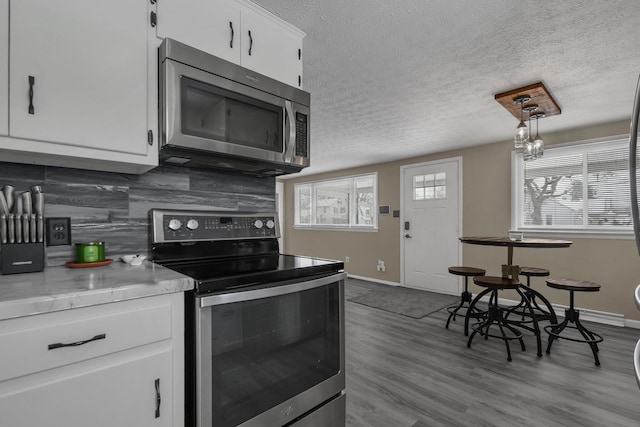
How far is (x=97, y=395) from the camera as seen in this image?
0.94 meters

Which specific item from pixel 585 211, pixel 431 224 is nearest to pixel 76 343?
pixel 585 211

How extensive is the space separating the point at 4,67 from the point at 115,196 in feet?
2.09

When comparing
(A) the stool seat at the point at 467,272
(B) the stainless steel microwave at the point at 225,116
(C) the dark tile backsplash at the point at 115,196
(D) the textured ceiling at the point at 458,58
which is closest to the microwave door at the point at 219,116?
(B) the stainless steel microwave at the point at 225,116

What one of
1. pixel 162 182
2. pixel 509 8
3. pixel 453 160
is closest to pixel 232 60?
pixel 162 182

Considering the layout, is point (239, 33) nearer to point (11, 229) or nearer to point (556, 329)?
point (11, 229)

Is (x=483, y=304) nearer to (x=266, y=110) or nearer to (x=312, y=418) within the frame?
→ (x=312, y=418)

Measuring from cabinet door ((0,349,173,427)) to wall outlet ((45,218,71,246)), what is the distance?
2.33 feet

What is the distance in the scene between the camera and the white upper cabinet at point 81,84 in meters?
1.09

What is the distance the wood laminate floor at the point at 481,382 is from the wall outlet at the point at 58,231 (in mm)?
1762

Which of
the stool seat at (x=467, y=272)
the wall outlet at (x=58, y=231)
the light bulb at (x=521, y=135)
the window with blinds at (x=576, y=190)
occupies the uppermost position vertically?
the light bulb at (x=521, y=135)

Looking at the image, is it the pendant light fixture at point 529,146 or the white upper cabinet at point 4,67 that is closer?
the white upper cabinet at point 4,67

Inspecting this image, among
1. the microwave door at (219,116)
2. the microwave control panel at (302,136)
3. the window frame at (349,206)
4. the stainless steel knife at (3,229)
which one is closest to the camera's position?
the stainless steel knife at (3,229)

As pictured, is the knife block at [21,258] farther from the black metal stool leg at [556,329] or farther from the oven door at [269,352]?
the black metal stool leg at [556,329]

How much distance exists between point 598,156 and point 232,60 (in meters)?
4.27
